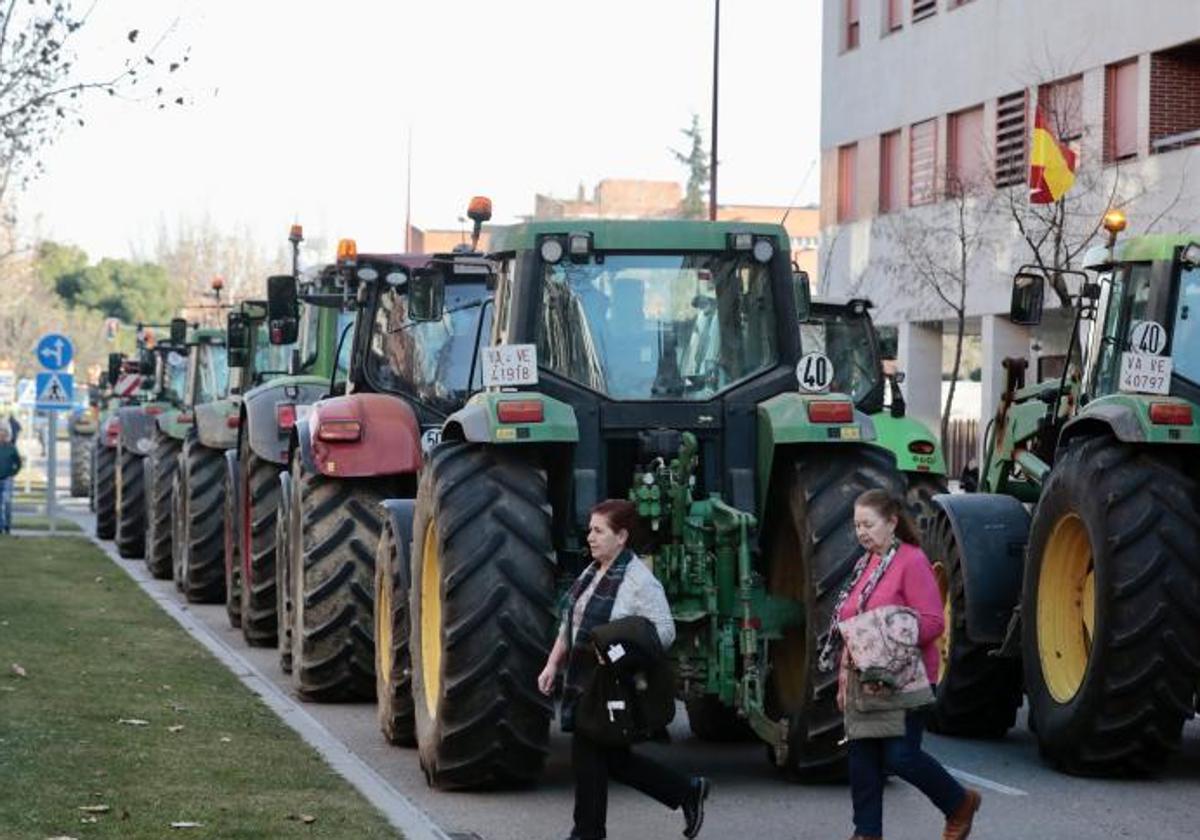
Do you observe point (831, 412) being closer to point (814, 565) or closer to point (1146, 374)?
point (814, 565)

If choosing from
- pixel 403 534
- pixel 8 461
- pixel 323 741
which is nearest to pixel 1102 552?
pixel 403 534

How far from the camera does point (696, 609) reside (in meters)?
12.2

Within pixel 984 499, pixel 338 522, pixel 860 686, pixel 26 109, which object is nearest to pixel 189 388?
pixel 26 109

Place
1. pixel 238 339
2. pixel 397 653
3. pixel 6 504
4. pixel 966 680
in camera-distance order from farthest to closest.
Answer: pixel 6 504 → pixel 238 339 → pixel 966 680 → pixel 397 653

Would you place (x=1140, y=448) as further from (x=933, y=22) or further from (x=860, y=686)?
(x=933, y=22)

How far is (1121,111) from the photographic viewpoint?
35.2 meters

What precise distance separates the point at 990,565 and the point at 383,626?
10.8 ft

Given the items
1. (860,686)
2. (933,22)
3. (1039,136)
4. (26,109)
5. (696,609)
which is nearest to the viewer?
(860,686)

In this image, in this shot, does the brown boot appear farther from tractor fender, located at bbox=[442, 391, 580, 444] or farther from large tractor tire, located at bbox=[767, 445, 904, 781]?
tractor fender, located at bbox=[442, 391, 580, 444]

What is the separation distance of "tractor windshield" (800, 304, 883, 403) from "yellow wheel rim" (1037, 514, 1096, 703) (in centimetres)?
681

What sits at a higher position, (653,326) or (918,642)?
(653,326)

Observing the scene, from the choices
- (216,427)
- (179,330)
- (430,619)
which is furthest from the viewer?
(179,330)

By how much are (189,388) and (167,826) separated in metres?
19.3

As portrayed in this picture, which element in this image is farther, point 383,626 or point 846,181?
point 846,181
